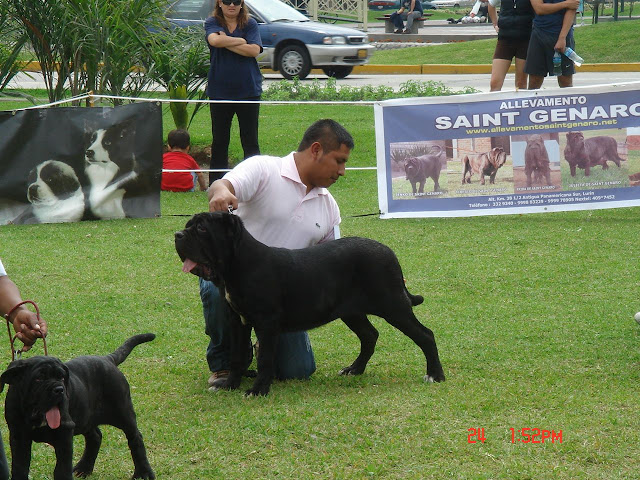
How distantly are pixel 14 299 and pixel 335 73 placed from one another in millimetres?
18655

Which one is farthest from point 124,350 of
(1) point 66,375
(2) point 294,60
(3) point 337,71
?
(3) point 337,71

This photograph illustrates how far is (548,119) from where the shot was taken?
31.6 feet

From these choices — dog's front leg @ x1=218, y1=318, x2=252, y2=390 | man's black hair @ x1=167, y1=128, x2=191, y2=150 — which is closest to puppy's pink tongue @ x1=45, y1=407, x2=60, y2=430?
dog's front leg @ x1=218, y1=318, x2=252, y2=390

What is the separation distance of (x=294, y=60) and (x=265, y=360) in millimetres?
16191

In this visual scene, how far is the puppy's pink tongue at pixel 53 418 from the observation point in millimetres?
3428

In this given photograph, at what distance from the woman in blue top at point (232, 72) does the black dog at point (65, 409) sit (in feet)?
21.4

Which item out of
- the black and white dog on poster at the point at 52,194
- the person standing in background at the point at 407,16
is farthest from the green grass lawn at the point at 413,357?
the person standing in background at the point at 407,16

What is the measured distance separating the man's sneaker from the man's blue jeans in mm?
31

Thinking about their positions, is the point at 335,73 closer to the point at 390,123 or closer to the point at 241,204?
the point at 390,123

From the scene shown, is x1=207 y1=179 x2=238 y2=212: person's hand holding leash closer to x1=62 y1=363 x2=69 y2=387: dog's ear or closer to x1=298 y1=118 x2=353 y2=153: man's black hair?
x1=298 y1=118 x2=353 y2=153: man's black hair

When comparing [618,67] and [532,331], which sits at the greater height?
[618,67]

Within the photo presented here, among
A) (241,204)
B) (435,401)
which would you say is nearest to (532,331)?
(435,401)

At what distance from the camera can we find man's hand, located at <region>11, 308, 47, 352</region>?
3688 mm
